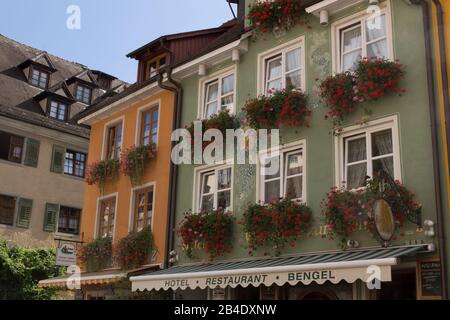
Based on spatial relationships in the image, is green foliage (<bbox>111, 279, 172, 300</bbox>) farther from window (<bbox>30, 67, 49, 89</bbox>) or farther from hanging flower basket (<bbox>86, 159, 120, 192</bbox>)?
window (<bbox>30, 67, 49, 89</bbox>)

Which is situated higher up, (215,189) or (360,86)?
(360,86)

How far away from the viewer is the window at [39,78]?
103 feet

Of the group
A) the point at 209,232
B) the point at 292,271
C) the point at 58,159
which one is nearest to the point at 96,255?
the point at 209,232

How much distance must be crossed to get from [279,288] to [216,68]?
606cm

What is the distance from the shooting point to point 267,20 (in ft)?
48.1

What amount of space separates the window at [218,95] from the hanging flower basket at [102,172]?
3.71m

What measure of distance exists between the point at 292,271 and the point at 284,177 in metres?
3.07

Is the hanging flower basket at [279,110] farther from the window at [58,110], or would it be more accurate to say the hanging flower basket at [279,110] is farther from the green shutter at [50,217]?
the window at [58,110]

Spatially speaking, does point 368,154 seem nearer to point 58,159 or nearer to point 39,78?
point 58,159

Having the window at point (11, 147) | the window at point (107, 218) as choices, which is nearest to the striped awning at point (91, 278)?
the window at point (107, 218)

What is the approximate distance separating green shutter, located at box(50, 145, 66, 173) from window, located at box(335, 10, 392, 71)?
18.0 metres

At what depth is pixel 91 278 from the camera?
16422mm

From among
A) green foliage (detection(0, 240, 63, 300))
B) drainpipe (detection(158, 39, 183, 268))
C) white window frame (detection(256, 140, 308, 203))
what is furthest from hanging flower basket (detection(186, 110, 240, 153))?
green foliage (detection(0, 240, 63, 300))

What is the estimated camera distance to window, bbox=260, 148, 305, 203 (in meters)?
13.3
